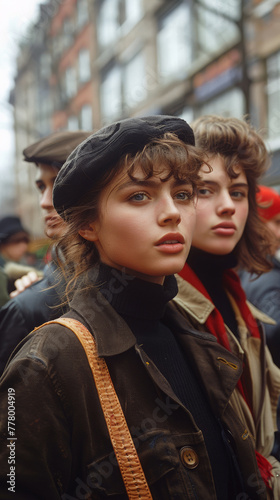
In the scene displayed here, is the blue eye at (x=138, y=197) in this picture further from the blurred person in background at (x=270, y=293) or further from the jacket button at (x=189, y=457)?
the blurred person in background at (x=270, y=293)

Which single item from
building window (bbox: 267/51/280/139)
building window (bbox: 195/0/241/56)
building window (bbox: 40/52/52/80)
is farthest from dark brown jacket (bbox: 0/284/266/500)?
building window (bbox: 40/52/52/80)

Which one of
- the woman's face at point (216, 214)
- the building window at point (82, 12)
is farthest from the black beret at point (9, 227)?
the building window at point (82, 12)

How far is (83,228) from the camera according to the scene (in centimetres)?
141

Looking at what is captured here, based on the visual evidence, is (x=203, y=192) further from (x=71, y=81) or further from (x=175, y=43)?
(x=71, y=81)

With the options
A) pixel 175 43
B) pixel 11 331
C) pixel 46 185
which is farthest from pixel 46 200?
pixel 175 43

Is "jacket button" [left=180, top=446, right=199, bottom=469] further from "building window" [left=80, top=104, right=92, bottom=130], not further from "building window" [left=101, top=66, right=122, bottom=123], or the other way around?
"building window" [left=80, top=104, right=92, bottom=130]

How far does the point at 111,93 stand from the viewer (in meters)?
16.6

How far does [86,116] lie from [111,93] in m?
1.86

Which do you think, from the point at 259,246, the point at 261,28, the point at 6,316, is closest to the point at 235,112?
the point at 261,28

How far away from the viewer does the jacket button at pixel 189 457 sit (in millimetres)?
1221

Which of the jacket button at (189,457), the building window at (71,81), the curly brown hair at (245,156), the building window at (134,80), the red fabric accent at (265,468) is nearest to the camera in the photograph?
the jacket button at (189,457)

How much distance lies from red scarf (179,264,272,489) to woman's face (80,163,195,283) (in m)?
0.57

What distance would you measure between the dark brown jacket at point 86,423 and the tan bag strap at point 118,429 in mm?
17

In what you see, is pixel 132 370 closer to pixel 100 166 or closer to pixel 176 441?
pixel 176 441
